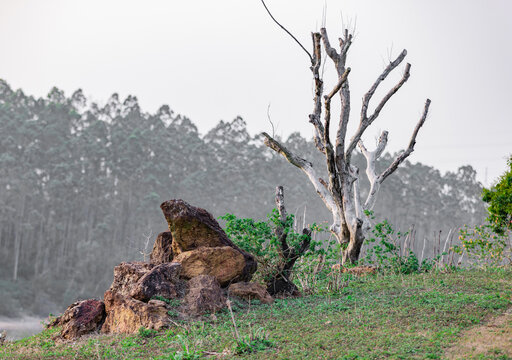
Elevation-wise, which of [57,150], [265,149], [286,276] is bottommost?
[286,276]

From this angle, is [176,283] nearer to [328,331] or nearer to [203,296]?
[203,296]

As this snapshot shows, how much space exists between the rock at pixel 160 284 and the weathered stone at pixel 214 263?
0.36 m

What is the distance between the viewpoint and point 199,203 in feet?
156

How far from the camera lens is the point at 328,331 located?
7332mm

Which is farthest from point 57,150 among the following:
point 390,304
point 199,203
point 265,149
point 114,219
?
point 390,304

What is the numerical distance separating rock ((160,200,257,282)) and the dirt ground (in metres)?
4.34

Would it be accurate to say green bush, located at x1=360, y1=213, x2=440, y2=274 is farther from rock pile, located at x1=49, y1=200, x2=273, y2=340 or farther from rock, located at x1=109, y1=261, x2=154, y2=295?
rock, located at x1=109, y1=261, x2=154, y2=295

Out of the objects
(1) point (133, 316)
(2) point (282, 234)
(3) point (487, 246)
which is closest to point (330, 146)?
(2) point (282, 234)

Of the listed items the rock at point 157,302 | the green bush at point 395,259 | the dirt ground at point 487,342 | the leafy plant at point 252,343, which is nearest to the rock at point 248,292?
the rock at point 157,302

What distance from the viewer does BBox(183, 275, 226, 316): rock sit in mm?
8719

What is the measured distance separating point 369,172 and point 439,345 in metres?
9.76

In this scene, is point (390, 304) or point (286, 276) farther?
point (286, 276)

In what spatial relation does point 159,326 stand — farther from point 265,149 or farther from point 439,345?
point 265,149

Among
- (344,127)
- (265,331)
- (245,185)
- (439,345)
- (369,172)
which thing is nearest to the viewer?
(439,345)
